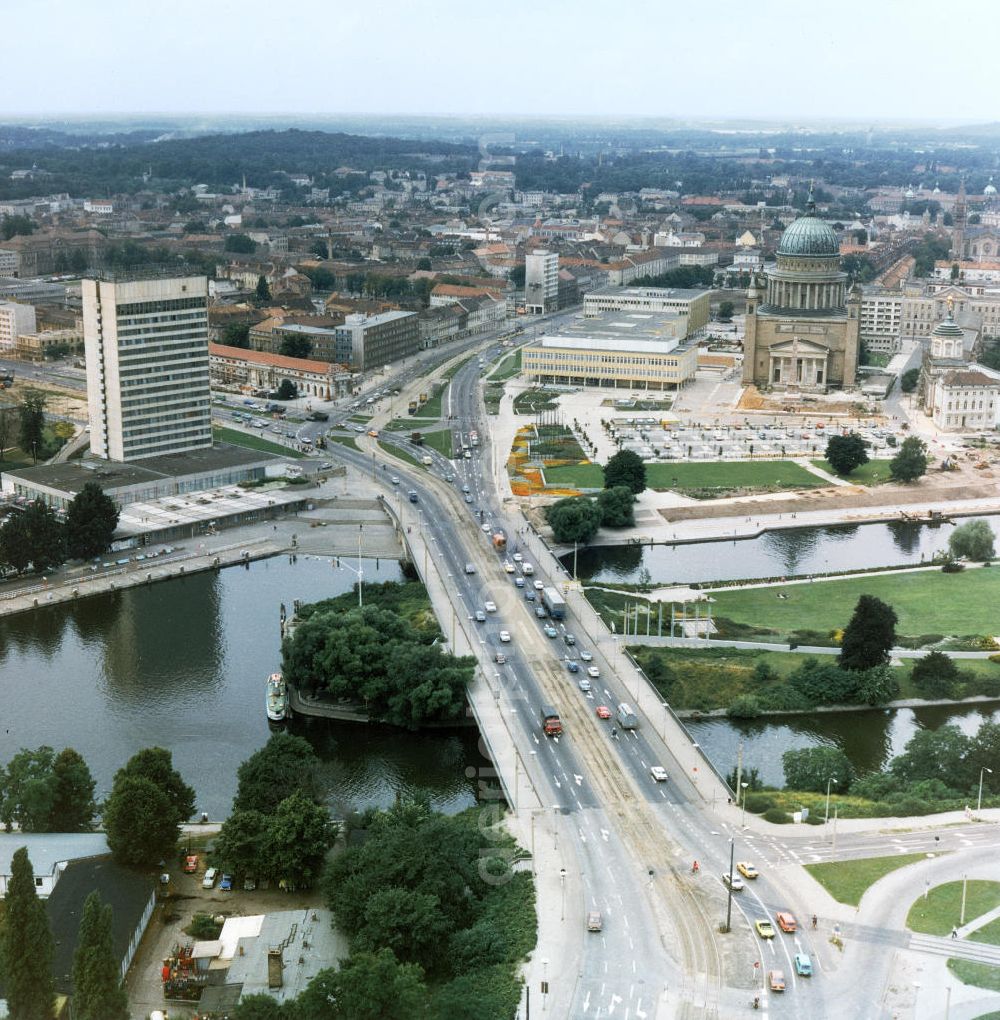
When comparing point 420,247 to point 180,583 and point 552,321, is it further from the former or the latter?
point 180,583

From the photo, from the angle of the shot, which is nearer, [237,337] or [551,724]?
[551,724]

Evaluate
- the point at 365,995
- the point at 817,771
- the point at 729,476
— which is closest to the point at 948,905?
the point at 817,771

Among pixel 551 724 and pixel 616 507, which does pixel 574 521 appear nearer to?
pixel 616 507

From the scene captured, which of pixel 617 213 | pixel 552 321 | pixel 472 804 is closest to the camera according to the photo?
pixel 472 804

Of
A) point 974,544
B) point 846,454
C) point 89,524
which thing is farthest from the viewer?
point 846,454

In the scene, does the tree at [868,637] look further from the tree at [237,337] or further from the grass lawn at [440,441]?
the tree at [237,337]

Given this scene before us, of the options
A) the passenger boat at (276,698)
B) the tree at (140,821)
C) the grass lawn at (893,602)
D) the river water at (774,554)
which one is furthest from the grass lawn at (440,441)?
the tree at (140,821)

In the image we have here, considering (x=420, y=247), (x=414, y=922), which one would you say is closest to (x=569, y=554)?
(x=414, y=922)
